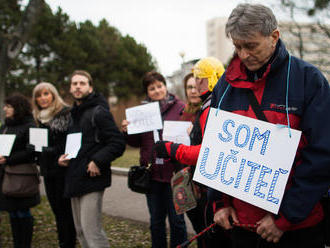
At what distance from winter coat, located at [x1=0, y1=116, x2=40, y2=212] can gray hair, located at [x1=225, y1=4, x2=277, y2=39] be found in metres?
2.94

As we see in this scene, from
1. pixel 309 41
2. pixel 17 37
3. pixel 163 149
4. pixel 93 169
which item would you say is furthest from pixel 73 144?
pixel 309 41

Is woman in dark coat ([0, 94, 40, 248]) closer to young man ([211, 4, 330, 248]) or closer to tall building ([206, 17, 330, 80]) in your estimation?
young man ([211, 4, 330, 248])

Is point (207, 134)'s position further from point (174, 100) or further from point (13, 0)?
point (13, 0)

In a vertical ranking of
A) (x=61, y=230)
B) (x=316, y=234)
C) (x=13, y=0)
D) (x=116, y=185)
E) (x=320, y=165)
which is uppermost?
(x=13, y=0)

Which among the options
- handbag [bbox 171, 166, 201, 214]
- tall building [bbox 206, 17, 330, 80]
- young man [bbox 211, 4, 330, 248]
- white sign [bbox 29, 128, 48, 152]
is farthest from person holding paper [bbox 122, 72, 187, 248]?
tall building [bbox 206, 17, 330, 80]

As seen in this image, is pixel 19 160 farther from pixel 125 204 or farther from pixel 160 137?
pixel 125 204

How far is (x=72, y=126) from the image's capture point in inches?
125

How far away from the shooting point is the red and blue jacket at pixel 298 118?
1.28m

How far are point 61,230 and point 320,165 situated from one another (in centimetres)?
324

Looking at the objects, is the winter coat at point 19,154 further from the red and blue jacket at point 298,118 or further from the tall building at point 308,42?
the tall building at point 308,42

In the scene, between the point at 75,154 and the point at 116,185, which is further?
the point at 116,185

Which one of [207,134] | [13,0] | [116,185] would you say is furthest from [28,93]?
[207,134]

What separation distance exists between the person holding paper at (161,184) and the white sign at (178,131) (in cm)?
27

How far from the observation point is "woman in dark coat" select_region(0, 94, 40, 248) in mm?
3506
